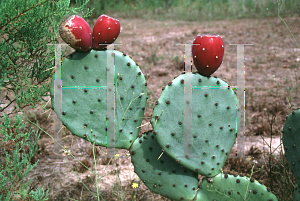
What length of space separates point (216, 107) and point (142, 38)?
5.38 metres

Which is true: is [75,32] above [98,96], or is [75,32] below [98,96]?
above

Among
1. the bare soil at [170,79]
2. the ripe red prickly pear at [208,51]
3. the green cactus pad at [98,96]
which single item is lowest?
the bare soil at [170,79]

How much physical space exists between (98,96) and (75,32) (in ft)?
1.44

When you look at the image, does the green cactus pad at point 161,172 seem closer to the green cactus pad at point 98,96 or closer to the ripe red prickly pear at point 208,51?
the green cactus pad at point 98,96

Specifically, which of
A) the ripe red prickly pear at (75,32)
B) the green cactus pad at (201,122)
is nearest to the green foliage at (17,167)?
the ripe red prickly pear at (75,32)

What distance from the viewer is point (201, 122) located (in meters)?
1.87

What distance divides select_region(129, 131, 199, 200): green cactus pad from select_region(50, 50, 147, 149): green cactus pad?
111mm

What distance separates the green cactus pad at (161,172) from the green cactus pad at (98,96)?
0.36 feet

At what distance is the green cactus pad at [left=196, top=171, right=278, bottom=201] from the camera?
1854 millimetres

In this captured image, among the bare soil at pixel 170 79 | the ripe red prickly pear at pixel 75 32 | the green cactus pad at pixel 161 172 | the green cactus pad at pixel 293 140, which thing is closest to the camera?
the ripe red prickly pear at pixel 75 32

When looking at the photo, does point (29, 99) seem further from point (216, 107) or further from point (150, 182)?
point (216, 107)

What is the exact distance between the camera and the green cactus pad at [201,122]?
5.95 feet

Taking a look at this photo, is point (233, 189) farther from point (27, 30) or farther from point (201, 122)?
point (27, 30)

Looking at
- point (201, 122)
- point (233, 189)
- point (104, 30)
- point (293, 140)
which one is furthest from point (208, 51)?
point (233, 189)
